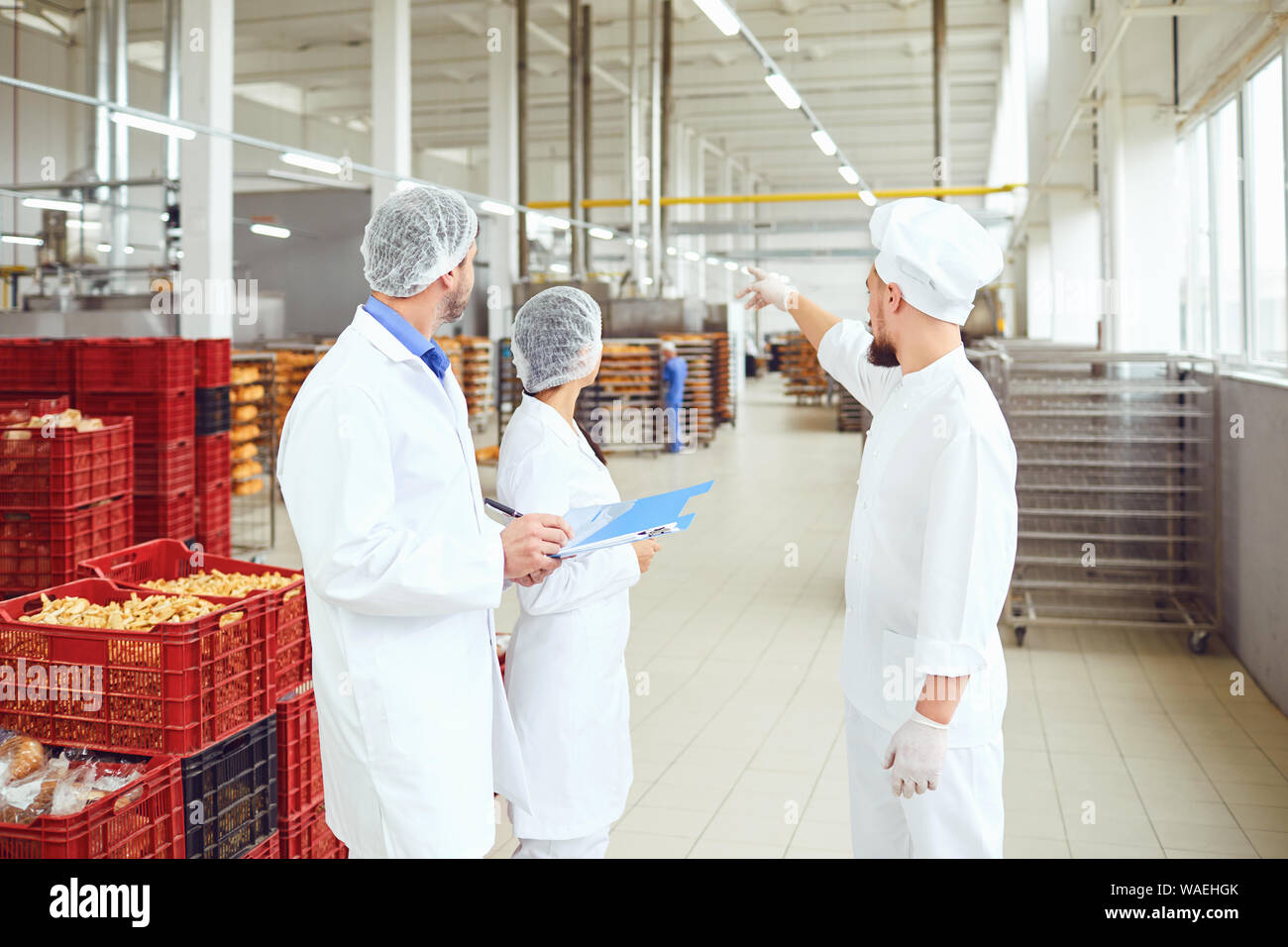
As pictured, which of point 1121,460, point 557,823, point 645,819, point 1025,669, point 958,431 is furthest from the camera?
point 1121,460

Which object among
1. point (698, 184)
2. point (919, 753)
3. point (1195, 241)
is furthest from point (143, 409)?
point (698, 184)

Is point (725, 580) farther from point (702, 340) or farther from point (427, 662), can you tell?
point (702, 340)

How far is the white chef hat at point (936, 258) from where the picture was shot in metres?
2.10

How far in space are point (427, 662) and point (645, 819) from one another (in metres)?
2.15

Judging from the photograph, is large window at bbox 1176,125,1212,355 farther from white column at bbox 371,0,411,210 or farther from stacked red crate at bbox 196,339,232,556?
white column at bbox 371,0,411,210

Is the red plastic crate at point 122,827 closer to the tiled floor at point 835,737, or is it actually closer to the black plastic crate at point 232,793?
the black plastic crate at point 232,793

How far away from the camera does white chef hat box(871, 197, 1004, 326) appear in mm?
2102

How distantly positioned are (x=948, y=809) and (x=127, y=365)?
19.8 ft

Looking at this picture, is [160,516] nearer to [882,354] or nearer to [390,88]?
[882,354]

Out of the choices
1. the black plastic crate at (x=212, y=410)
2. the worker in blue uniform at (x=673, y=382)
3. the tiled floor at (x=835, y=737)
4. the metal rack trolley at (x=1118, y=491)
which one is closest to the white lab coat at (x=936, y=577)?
the tiled floor at (x=835, y=737)
